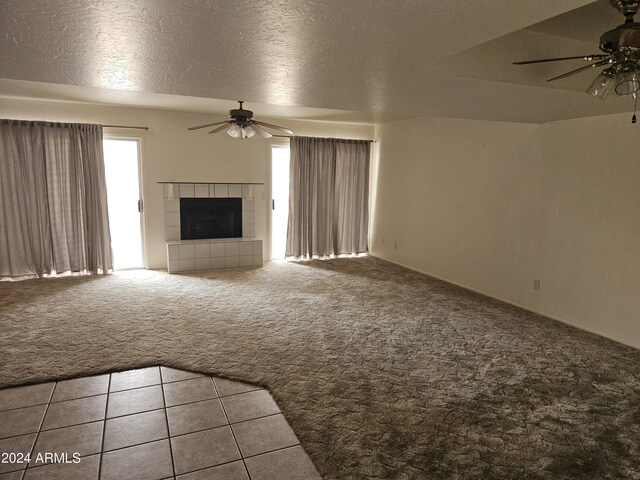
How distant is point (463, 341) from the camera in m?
3.53

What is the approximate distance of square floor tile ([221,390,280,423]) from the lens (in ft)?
7.92

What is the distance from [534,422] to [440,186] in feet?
12.0

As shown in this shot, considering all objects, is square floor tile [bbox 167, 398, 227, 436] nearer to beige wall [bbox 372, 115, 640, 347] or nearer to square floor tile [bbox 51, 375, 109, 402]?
square floor tile [bbox 51, 375, 109, 402]

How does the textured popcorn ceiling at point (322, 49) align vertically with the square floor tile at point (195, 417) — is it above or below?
above

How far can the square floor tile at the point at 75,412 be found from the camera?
2312 mm

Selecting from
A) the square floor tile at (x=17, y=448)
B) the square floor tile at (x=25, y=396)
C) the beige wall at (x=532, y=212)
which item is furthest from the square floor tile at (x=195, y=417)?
the beige wall at (x=532, y=212)

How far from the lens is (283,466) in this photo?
79.0 inches

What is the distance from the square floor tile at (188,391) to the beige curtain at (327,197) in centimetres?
396

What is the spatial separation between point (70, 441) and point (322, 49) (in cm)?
237

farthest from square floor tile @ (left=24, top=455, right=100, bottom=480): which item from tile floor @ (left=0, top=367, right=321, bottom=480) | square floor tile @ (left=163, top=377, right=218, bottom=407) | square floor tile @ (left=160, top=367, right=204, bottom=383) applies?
square floor tile @ (left=160, top=367, right=204, bottom=383)

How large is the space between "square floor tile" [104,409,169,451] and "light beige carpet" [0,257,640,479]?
1.94 ft

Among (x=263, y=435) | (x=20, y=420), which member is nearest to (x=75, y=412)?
(x=20, y=420)

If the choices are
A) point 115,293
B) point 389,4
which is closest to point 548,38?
point 389,4

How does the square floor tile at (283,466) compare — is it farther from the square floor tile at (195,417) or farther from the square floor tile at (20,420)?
the square floor tile at (20,420)
